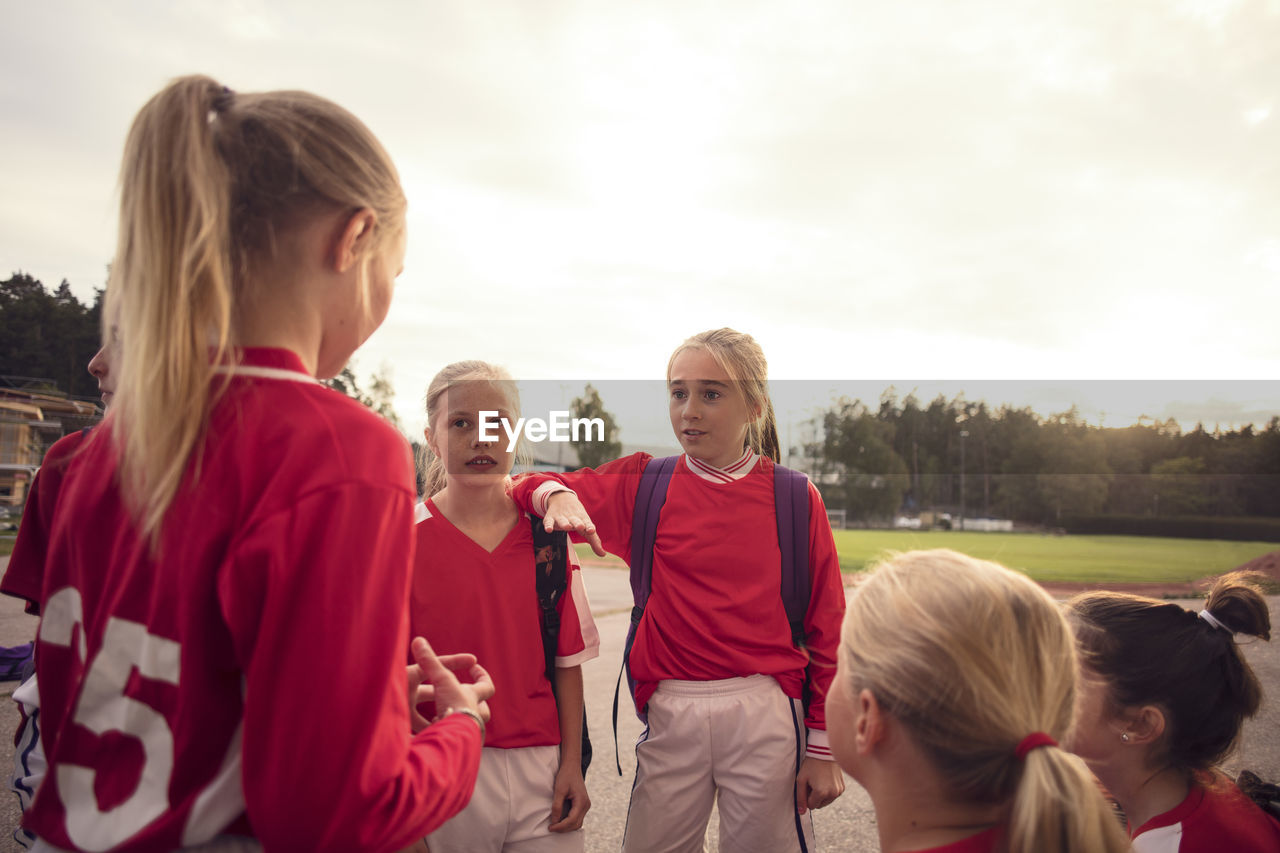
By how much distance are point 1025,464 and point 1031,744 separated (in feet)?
224

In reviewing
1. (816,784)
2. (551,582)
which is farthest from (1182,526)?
(551,582)

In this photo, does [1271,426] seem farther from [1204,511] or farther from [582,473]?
[582,473]

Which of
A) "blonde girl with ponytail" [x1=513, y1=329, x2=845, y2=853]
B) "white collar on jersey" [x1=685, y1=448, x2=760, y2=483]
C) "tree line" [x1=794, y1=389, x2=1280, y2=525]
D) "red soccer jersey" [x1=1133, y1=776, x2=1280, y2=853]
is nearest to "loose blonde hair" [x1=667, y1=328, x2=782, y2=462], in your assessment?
"blonde girl with ponytail" [x1=513, y1=329, x2=845, y2=853]

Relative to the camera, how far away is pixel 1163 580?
2409 centimetres

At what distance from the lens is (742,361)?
3076 mm

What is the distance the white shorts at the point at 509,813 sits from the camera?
89.3 inches

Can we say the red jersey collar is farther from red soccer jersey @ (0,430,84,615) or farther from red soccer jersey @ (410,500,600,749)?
red soccer jersey @ (410,500,600,749)

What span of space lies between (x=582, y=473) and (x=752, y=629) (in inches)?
35.2

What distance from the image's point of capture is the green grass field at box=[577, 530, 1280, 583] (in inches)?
981

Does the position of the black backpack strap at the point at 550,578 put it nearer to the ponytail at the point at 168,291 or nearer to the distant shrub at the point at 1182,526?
the ponytail at the point at 168,291

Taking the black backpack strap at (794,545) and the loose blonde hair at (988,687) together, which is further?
the black backpack strap at (794,545)

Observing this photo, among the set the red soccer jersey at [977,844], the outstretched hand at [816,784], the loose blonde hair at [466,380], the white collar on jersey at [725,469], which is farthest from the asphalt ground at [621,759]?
the red soccer jersey at [977,844]

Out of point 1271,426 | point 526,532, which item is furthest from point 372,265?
point 1271,426

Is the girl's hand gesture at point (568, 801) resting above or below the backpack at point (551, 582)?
below
